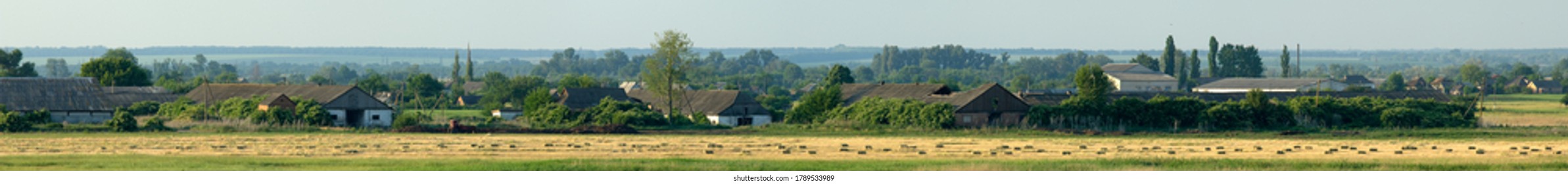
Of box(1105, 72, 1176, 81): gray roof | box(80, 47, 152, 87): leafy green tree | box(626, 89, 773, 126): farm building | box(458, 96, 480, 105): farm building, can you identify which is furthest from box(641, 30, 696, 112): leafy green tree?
box(1105, 72, 1176, 81): gray roof

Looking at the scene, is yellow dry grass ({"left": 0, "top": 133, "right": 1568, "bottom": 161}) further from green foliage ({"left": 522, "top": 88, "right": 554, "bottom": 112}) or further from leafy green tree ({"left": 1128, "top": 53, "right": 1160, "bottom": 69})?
leafy green tree ({"left": 1128, "top": 53, "right": 1160, "bottom": 69})

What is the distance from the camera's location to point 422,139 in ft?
158

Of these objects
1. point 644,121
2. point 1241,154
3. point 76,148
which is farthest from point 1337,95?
point 76,148

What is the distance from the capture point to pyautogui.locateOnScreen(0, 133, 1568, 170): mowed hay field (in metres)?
34.0

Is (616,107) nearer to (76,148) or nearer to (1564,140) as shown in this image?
(76,148)

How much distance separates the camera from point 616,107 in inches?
2603

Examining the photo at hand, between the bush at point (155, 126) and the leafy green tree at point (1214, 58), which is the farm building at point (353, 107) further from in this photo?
the leafy green tree at point (1214, 58)

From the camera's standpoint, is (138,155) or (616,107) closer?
(138,155)

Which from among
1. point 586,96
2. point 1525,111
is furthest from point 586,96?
point 1525,111

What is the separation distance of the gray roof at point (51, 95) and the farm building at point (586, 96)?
69.6 feet

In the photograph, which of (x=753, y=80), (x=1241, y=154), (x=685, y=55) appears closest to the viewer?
(x=1241, y=154)

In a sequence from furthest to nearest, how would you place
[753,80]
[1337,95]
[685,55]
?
[753,80] → [1337,95] → [685,55]

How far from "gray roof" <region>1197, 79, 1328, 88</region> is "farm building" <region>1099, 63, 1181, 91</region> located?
7607 mm
